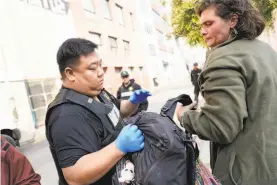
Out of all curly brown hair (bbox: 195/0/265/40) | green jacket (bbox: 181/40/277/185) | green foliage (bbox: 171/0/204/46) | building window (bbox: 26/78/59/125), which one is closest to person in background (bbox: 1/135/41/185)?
green jacket (bbox: 181/40/277/185)

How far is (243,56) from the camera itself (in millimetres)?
1541

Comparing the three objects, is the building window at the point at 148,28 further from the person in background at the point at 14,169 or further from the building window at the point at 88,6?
the person in background at the point at 14,169

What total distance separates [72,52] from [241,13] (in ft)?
3.13

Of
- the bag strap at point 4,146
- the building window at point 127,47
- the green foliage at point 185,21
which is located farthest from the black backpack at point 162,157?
the building window at point 127,47

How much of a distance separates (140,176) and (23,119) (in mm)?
11078

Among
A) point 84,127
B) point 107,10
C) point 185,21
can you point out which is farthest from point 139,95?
point 107,10

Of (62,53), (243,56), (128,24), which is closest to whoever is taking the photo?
(243,56)

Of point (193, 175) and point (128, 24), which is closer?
point (193, 175)

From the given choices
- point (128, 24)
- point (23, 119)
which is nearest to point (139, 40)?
point (128, 24)

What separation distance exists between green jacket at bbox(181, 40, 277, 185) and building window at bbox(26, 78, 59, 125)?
38.2 ft

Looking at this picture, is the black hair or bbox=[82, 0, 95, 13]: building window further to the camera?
bbox=[82, 0, 95, 13]: building window

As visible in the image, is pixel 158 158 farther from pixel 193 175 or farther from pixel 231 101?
pixel 231 101

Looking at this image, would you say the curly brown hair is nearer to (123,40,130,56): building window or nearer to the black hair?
the black hair

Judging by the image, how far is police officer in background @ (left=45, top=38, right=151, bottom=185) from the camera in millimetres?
1477
